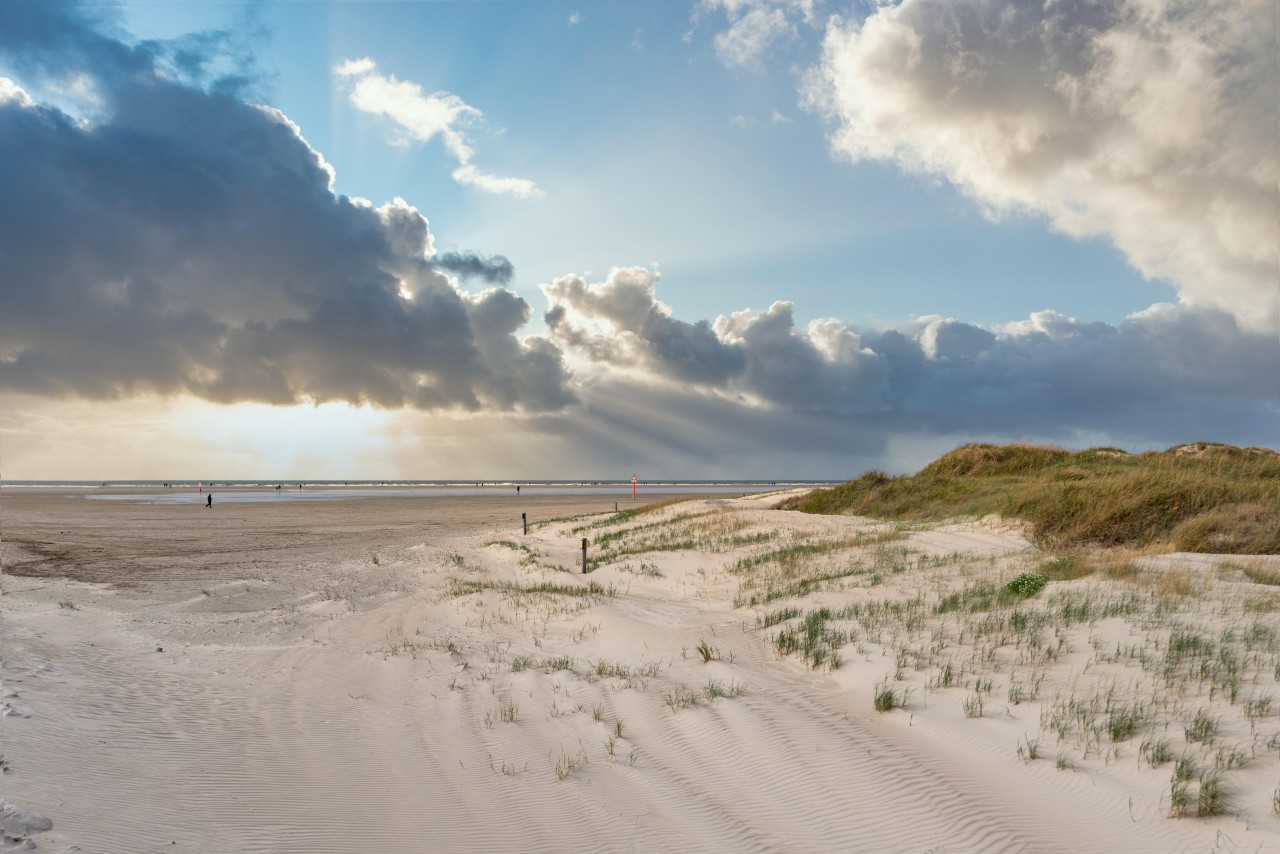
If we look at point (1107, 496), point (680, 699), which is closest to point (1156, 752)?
point (680, 699)

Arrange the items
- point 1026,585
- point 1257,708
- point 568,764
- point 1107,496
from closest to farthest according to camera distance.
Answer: point 568,764 < point 1257,708 < point 1026,585 < point 1107,496

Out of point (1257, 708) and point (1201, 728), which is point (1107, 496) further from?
point (1201, 728)

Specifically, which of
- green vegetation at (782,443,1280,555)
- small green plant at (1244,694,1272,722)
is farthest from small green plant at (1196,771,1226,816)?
green vegetation at (782,443,1280,555)

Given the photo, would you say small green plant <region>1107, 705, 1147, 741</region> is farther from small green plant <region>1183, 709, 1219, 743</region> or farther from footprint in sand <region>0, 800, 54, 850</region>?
footprint in sand <region>0, 800, 54, 850</region>

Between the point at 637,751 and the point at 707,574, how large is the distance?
422 inches

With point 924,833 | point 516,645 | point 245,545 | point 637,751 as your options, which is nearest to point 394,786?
point 637,751

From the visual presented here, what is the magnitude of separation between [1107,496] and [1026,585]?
36.3ft

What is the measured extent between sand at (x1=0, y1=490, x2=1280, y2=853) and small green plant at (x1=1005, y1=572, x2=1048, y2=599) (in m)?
0.19

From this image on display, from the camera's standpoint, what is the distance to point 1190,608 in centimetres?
1018

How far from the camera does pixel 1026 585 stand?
11836 millimetres

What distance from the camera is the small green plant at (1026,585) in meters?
11.6

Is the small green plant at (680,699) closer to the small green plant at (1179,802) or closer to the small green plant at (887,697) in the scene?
the small green plant at (887,697)

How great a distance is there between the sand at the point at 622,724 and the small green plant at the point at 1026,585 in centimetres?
19

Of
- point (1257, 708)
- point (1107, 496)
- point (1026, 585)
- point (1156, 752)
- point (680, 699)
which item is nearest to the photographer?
point (1156, 752)
